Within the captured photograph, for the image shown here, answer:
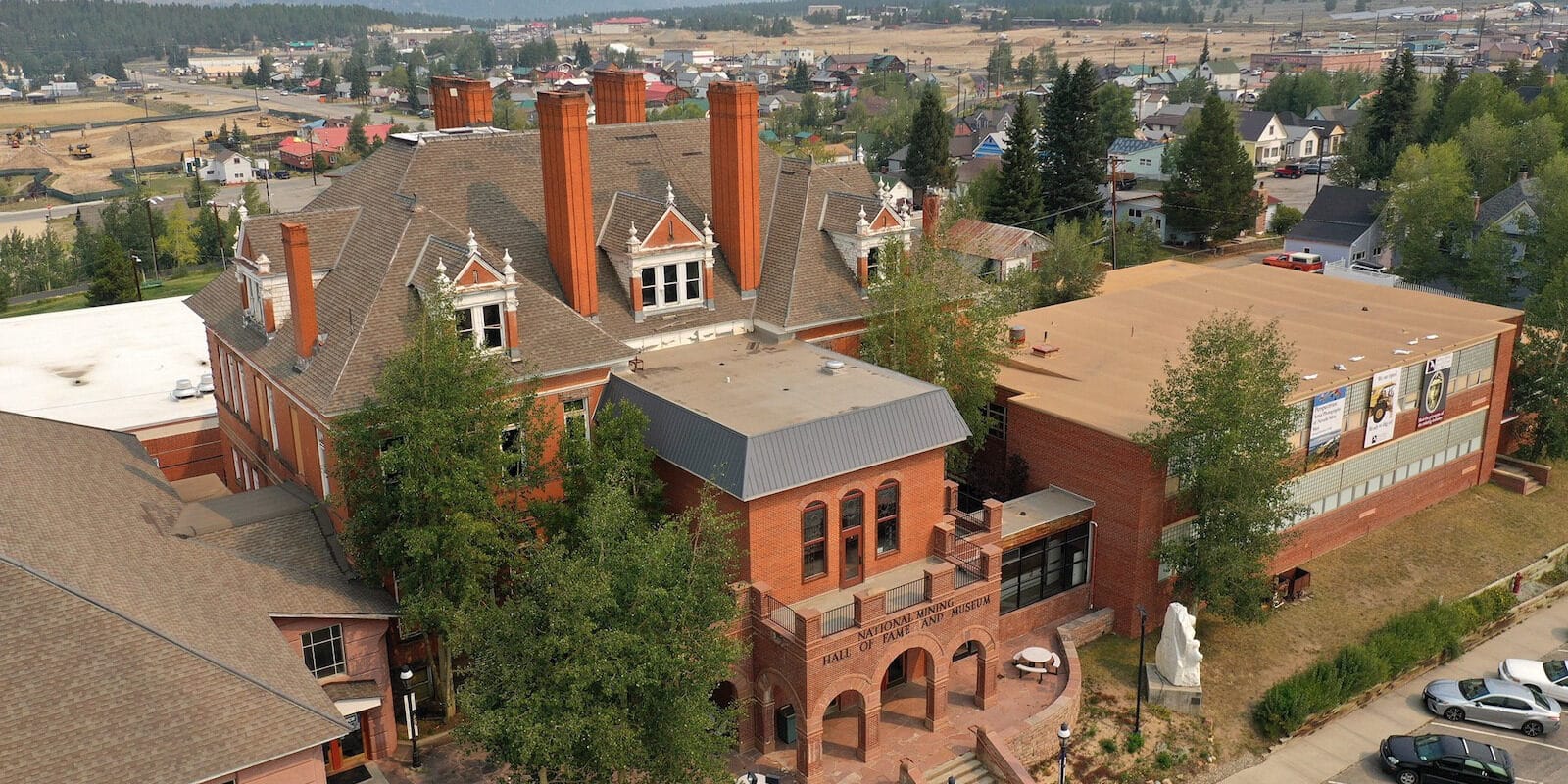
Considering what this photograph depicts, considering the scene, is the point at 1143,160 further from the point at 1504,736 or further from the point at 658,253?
the point at 658,253

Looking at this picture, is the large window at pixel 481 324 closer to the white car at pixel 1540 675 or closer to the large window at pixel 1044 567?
the large window at pixel 1044 567

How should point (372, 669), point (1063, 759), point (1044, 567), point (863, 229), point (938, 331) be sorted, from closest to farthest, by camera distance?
point (1063, 759)
point (372, 669)
point (1044, 567)
point (938, 331)
point (863, 229)

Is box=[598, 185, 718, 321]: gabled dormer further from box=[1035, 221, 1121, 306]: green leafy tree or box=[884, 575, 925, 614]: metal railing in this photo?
box=[1035, 221, 1121, 306]: green leafy tree

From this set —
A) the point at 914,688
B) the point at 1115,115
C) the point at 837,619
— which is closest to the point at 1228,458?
the point at 914,688

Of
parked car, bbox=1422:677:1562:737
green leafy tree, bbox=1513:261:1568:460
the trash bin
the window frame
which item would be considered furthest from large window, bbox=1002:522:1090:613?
green leafy tree, bbox=1513:261:1568:460

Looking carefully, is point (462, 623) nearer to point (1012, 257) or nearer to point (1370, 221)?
point (1012, 257)

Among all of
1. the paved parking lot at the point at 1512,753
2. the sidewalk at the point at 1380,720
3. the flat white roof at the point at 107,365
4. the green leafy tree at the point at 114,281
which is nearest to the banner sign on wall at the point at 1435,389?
the sidewalk at the point at 1380,720
